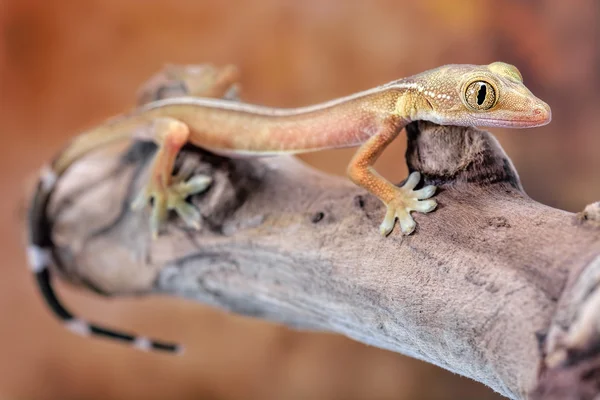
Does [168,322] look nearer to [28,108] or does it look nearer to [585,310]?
[28,108]

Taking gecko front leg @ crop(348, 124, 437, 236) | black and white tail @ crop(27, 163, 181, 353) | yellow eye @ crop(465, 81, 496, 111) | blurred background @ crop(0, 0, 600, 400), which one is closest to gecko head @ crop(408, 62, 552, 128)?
yellow eye @ crop(465, 81, 496, 111)

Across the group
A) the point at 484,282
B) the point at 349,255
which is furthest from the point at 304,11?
the point at 484,282

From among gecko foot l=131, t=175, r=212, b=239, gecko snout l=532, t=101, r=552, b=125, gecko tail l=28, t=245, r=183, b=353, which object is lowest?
gecko tail l=28, t=245, r=183, b=353

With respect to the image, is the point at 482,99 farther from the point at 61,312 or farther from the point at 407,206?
the point at 61,312

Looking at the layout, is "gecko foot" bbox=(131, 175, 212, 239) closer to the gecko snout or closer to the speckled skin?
the speckled skin

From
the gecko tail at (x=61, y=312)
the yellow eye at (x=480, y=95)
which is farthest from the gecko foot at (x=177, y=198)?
the yellow eye at (x=480, y=95)

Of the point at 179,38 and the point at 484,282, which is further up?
the point at 179,38

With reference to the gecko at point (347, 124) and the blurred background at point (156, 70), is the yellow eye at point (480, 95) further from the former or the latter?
the blurred background at point (156, 70)
